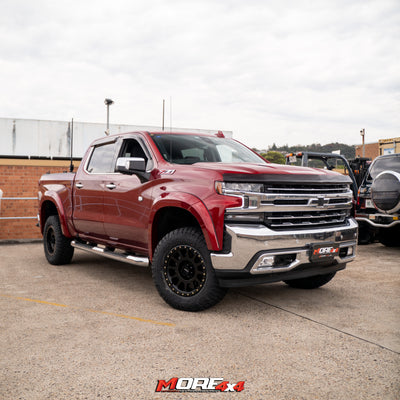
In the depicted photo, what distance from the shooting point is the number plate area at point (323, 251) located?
4.40m

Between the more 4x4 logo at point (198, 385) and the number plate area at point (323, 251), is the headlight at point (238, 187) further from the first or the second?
the more 4x4 logo at point (198, 385)

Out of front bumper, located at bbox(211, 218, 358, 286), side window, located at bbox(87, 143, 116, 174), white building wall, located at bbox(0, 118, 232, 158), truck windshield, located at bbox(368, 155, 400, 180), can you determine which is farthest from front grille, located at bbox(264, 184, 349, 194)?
white building wall, located at bbox(0, 118, 232, 158)

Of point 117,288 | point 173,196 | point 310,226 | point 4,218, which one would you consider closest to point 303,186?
Answer: point 310,226

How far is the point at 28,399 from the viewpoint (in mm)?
2748

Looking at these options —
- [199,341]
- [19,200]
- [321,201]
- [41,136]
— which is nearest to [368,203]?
[321,201]

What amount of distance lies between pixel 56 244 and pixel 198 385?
489 cm

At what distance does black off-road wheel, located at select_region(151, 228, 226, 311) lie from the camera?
4.36 metres

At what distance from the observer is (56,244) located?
7262 mm

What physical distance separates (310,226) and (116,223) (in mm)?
2370

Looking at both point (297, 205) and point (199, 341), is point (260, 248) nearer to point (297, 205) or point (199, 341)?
point (297, 205)

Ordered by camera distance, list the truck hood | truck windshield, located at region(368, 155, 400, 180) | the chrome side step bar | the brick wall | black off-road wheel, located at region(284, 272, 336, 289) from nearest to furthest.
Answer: the truck hood → the chrome side step bar → black off-road wheel, located at region(284, 272, 336, 289) → truck windshield, located at region(368, 155, 400, 180) → the brick wall

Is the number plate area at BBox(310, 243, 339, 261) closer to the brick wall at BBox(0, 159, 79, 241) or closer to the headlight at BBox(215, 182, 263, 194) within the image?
the headlight at BBox(215, 182, 263, 194)

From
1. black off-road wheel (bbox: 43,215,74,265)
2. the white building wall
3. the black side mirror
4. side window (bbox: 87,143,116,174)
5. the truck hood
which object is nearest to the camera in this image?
the truck hood

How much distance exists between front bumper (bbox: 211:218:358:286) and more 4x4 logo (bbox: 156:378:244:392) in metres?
1.26
